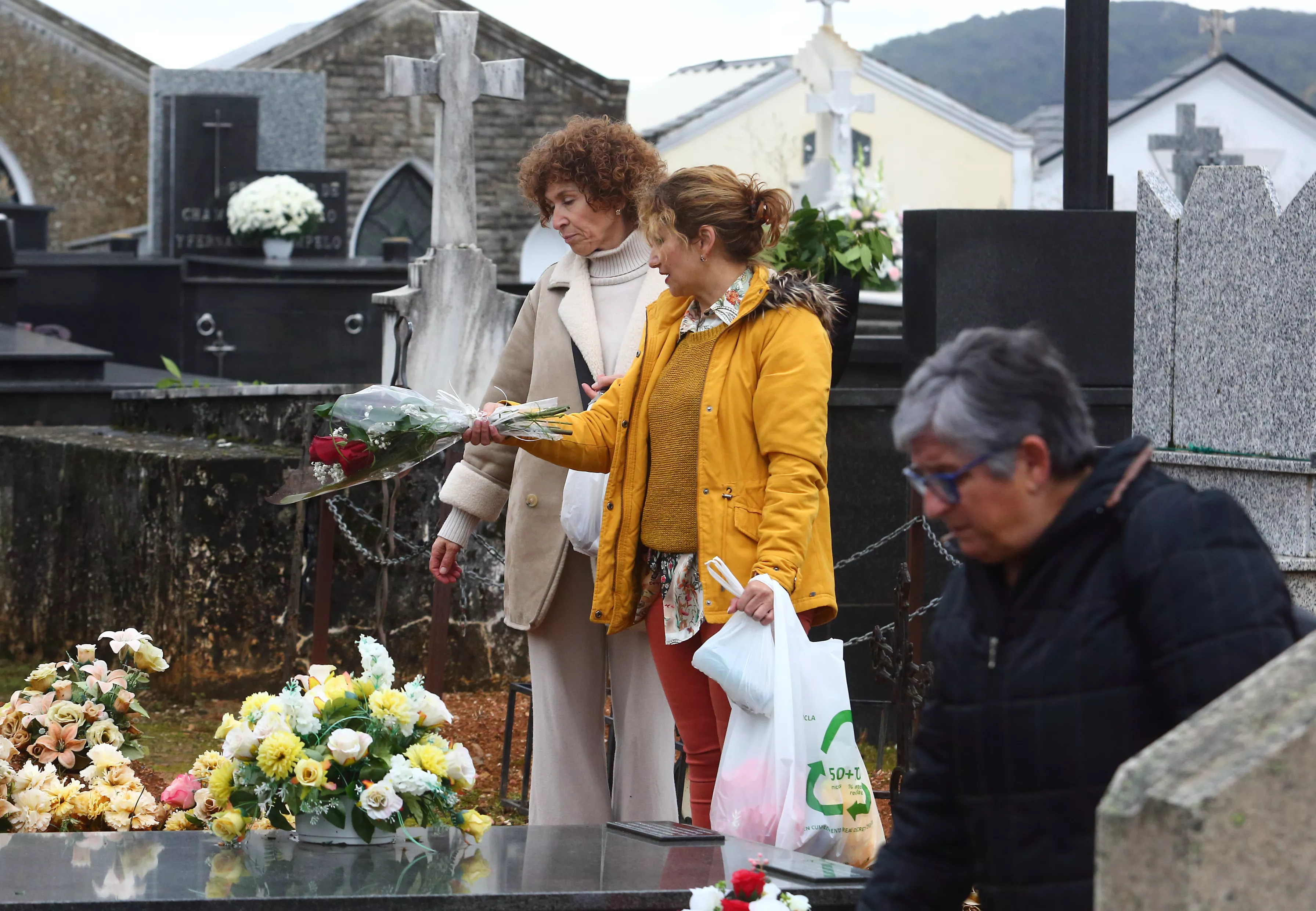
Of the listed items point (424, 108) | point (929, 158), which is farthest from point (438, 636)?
point (929, 158)

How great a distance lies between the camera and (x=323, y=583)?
573 centimetres

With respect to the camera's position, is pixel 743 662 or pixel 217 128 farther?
pixel 217 128

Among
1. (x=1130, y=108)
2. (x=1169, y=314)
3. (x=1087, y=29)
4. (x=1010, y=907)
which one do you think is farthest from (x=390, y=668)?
(x=1130, y=108)

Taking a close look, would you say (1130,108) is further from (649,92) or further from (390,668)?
(390,668)

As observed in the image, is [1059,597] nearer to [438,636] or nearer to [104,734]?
[104,734]

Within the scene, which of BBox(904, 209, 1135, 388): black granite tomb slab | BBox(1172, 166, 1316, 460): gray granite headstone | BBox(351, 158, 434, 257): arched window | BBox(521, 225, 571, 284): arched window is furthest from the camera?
BBox(521, 225, 571, 284): arched window

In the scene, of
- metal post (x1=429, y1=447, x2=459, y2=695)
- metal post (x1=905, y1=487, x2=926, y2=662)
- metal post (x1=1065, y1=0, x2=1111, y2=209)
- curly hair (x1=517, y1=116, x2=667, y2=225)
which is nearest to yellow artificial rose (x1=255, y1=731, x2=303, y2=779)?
curly hair (x1=517, y1=116, x2=667, y2=225)

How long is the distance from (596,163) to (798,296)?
0.69 metres

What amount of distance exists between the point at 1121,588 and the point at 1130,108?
40187 millimetres

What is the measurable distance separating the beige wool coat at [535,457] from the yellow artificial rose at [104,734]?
925 millimetres

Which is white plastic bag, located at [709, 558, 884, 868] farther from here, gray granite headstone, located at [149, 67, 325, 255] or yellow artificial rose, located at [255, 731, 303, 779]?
gray granite headstone, located at [149, 67, 325, 255]

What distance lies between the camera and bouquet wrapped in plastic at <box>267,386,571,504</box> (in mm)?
3479

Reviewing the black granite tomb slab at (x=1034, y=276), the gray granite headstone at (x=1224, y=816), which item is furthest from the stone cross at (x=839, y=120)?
the gray granite headstone at (x=1224, y=816)

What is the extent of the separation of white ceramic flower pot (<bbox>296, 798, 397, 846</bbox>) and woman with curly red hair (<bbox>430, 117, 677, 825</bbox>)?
33.2 inches
